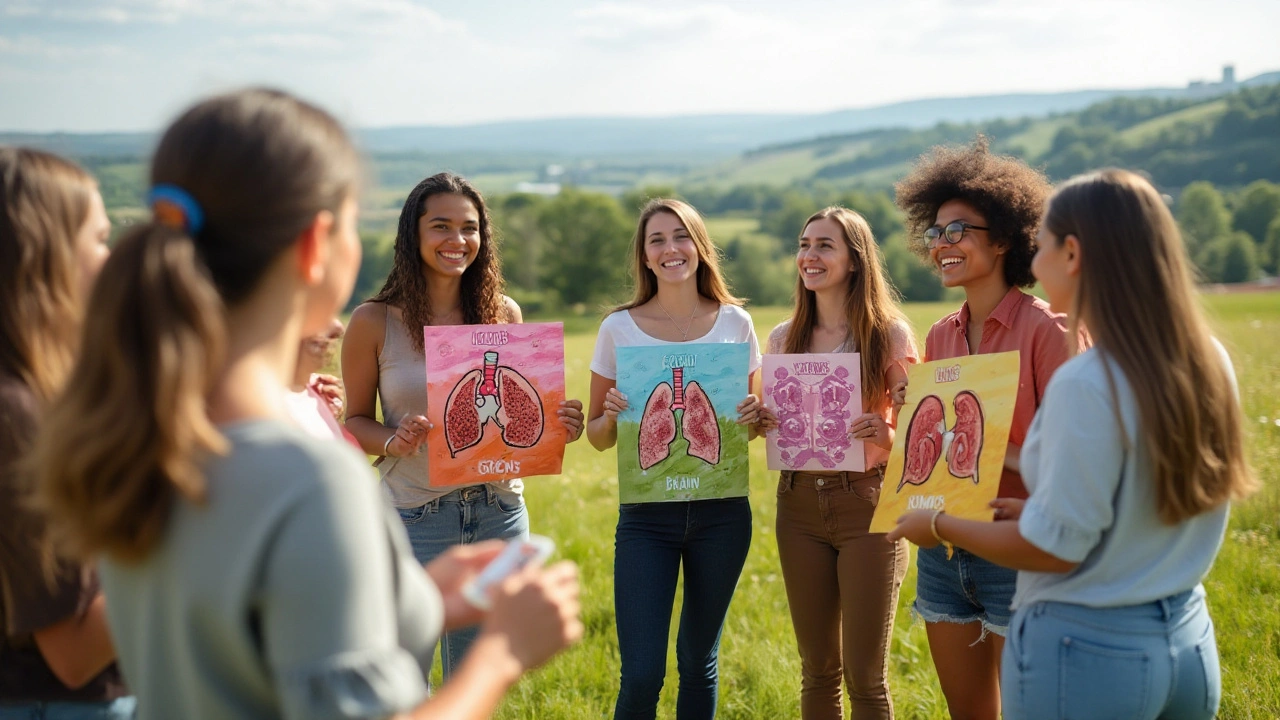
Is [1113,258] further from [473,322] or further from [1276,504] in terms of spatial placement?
[1276,504]

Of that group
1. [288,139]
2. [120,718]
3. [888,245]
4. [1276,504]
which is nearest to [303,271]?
[288,139]

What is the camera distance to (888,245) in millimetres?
80875

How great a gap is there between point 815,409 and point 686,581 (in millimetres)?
1075

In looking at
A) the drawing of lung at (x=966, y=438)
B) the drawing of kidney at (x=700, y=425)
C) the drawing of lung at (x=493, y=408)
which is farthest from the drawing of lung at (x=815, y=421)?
the drawing of lung at (x=493, y=408)

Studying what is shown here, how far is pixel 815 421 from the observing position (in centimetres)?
475

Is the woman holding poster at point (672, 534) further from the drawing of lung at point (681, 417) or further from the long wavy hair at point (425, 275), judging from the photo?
the long wavy hair at point (425, 275)

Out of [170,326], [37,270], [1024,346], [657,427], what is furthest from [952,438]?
[37,270]

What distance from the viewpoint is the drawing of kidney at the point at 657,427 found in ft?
15.7

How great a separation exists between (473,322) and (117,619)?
3266 millimetres

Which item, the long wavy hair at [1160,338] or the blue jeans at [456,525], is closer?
the long wavy hair at [1160,338]

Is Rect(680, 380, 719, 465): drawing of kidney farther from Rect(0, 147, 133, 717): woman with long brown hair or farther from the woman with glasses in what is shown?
Rect(0, 147, 133, 717): woman with long brown hair

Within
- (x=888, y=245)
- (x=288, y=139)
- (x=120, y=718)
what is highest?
(x=288, y=139)

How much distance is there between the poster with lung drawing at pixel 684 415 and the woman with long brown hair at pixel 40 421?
9.00ft

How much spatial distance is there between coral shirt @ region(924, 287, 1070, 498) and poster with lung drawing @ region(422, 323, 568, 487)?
186 centimetres
